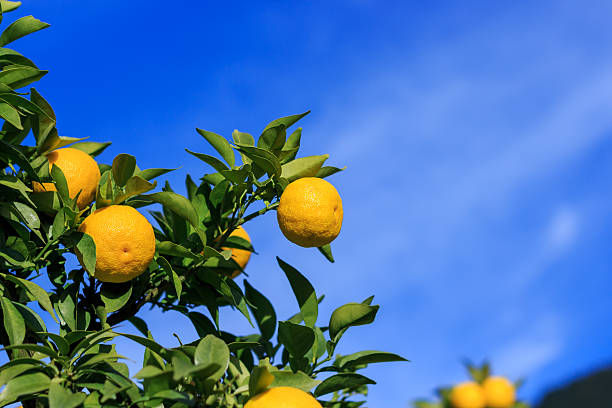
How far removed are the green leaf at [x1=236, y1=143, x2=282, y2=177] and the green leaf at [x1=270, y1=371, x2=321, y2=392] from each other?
22.3 inches

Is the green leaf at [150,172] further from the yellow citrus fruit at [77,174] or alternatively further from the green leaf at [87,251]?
the green leaf at [87,251]

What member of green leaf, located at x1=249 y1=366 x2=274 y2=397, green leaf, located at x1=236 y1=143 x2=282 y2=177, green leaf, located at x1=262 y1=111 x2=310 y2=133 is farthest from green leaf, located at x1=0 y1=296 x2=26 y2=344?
green leaf, located at x1=262 y1=111 x2=310 y2=133

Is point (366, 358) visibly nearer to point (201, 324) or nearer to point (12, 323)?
point (201, 324)

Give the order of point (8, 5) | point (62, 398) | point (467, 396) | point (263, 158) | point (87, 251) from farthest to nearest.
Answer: point (467, 396)
point (8, 5)
point (263, 158)
point (87, 251)
point (62, 398)

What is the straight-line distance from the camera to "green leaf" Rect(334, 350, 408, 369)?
63.5 inches

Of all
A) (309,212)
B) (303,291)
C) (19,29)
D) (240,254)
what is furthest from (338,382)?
(19,29)

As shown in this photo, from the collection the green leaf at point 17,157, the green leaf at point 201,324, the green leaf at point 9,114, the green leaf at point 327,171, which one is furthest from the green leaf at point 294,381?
the green leaf at point 9,114

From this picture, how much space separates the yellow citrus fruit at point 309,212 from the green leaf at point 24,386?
73cm

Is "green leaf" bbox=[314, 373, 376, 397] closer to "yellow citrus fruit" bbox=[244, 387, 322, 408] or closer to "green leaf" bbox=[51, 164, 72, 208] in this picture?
"yellow citrus fruit" bbox=[244, 387, 322, 408]

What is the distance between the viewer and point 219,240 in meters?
1.78

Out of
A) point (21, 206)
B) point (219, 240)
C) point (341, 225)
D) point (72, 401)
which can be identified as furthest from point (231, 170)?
point (72, 401)

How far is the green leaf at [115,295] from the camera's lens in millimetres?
1641

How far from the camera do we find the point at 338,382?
5.32 feet

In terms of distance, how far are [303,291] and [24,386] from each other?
2.59ft
